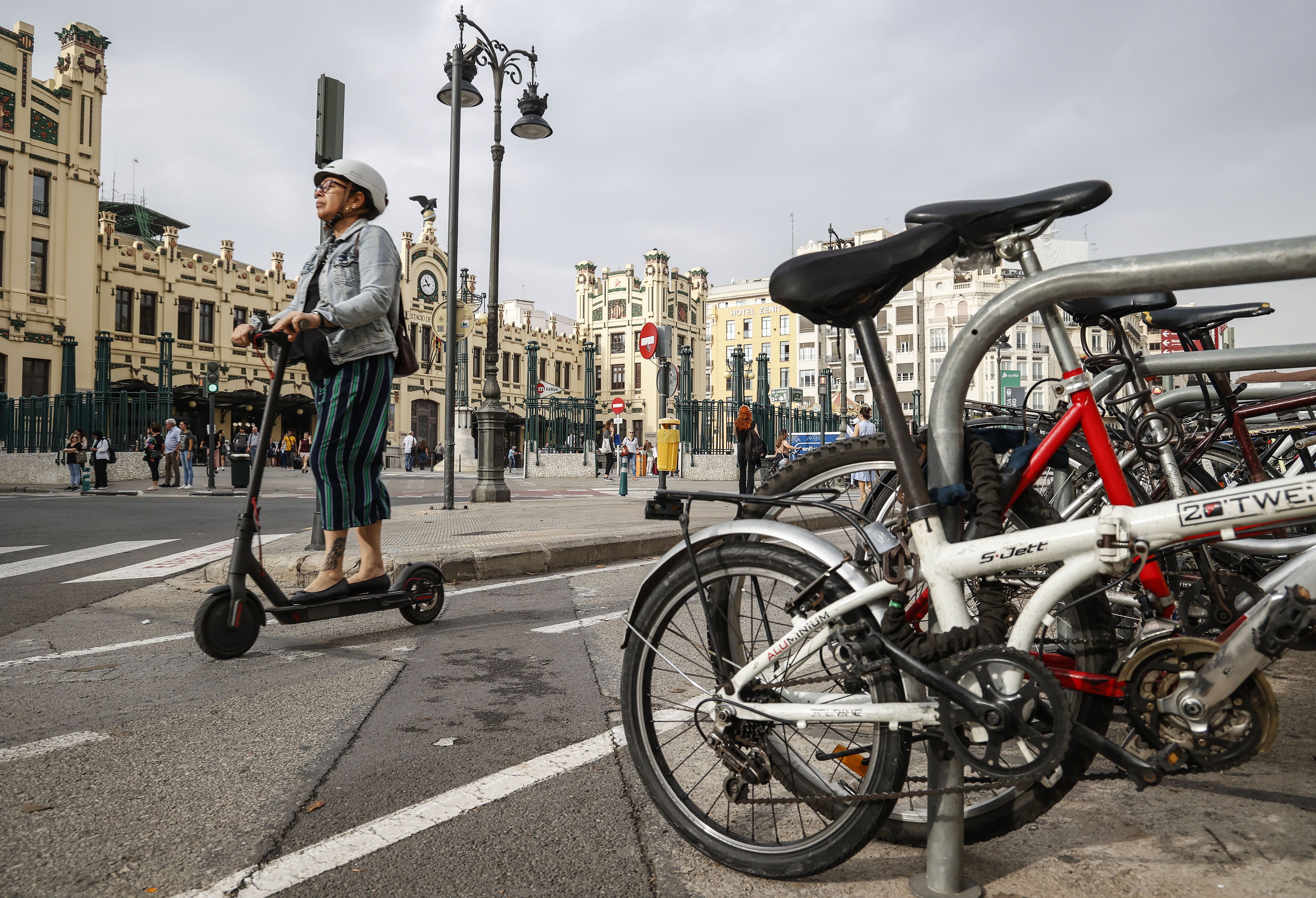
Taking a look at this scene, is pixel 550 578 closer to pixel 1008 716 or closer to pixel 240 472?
pixel 1008 716

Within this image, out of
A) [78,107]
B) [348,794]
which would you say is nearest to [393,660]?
[348,794]

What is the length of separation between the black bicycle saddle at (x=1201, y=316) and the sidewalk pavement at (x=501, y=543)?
193 centimetres

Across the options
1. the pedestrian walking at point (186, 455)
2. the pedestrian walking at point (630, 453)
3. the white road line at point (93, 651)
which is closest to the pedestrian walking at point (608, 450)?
the pedestrian walking at point (630, 453)

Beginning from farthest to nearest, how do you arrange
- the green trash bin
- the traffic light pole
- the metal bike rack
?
the traffic light pole < the green trash bin < the metal bike rack

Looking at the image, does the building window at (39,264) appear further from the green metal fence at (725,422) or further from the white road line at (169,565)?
the white road line at (169,565)

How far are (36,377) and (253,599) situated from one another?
110 feet

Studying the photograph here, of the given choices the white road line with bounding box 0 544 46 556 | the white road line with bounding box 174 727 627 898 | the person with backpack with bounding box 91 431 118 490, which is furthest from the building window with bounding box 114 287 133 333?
the white road line with bounding box 174 727 627 898

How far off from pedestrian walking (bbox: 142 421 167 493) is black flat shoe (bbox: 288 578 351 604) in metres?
→ 19.1

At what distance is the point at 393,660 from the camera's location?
3.80 m

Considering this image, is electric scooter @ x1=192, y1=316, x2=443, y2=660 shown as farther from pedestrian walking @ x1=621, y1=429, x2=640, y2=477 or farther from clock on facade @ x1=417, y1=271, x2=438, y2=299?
clock on facade @ x1=417, y1=271, x2=438, y2=299

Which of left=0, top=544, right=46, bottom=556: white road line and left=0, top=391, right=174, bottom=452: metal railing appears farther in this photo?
left=0, top=391, right=174, bottom=452: metal railing

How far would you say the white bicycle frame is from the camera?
5.13 feet

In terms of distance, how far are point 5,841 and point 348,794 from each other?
742 mm

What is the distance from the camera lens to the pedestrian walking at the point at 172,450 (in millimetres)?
20984
